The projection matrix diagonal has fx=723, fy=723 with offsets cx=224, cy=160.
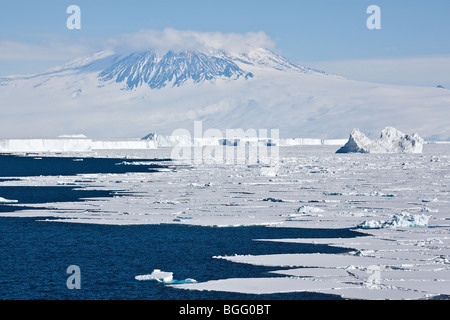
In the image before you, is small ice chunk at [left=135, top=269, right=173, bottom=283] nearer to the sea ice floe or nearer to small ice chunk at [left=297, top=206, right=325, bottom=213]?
the sea ice floe

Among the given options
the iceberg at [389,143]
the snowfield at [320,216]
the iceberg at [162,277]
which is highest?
the iceberg at [389,143]

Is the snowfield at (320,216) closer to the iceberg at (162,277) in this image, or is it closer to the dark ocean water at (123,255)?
the iceberg at (162,277)

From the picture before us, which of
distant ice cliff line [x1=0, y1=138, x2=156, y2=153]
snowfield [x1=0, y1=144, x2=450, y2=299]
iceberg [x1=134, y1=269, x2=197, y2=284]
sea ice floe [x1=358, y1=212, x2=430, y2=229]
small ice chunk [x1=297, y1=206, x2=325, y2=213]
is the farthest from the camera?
distant ice cliff line [x1=0, y1=138, x2=156, y2=153]

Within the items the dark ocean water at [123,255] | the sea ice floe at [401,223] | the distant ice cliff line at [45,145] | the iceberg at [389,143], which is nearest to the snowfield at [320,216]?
the sea ice floe at [401,223]

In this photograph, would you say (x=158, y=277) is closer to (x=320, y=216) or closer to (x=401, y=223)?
(x=401, y=223)

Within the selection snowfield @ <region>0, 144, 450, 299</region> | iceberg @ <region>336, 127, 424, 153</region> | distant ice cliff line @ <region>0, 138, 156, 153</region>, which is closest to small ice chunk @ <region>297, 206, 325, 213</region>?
snowfield @ <region>0, 144, 450, 299</region>

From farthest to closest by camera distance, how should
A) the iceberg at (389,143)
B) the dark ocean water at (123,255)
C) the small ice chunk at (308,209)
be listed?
the iceberg at (389,143), the small ice chunk at (308,209), the dark ocean water at (123,255)

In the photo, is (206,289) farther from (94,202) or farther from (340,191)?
(340,191)

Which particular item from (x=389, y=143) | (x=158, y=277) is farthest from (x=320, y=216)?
(x=389, y=143)
